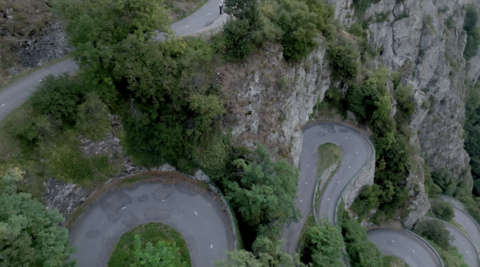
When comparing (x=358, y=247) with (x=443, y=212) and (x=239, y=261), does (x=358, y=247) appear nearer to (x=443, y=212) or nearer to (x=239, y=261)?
(x=239, y=261)

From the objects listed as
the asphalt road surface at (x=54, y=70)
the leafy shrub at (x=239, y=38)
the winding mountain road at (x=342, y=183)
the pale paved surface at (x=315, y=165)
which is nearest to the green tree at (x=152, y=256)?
the pale paved surface at (x=315, y=165)

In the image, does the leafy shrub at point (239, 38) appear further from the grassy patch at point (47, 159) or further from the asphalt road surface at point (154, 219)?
the grassy patch at point (47, 159)

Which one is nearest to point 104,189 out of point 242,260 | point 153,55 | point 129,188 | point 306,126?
point 129,188

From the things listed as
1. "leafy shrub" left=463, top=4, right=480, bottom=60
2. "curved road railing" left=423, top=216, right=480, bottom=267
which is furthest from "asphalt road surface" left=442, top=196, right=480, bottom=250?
"leafy shrub" left=463, top=4, right=480, bottom=60

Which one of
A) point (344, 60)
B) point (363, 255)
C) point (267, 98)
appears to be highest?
point (344, 60)

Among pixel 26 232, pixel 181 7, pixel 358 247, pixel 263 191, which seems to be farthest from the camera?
pixel 181 7

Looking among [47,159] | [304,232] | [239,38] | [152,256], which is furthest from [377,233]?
[47,159]
